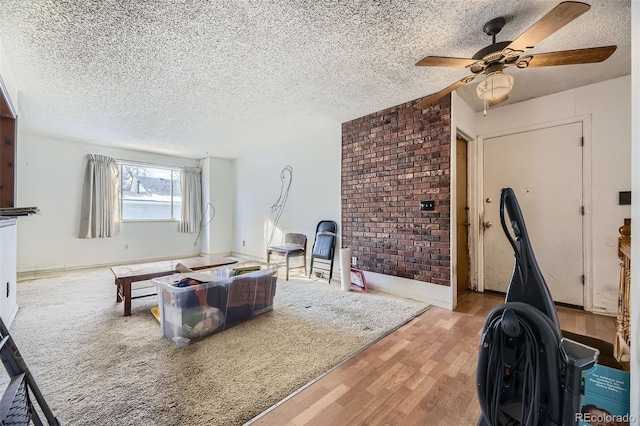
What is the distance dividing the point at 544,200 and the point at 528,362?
2937mm

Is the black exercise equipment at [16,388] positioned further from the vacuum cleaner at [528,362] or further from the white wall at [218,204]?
the white wall at [218,204]

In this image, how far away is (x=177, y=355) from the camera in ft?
6.17

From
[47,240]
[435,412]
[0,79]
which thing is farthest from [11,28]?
[47,240]

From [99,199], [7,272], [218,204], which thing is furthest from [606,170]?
[99,199]

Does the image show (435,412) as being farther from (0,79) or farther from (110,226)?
(110,226)

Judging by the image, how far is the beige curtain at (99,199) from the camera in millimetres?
4836

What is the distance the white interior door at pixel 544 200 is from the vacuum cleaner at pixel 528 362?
2.64 meters

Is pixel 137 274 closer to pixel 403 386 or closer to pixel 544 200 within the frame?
pixel 403 386

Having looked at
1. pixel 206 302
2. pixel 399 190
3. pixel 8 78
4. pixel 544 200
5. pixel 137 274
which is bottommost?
pixel 206 302

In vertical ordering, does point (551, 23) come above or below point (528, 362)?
above

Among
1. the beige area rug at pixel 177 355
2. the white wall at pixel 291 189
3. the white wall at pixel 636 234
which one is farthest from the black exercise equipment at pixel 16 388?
A: the white wall at pixel 291 189

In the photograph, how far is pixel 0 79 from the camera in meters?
2.10

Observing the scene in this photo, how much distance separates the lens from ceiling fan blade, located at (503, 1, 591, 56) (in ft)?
4.12

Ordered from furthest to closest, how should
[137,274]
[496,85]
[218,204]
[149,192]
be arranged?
1. [218,204]
2. [149,192]
3. [137,274]
4. [496,85]
